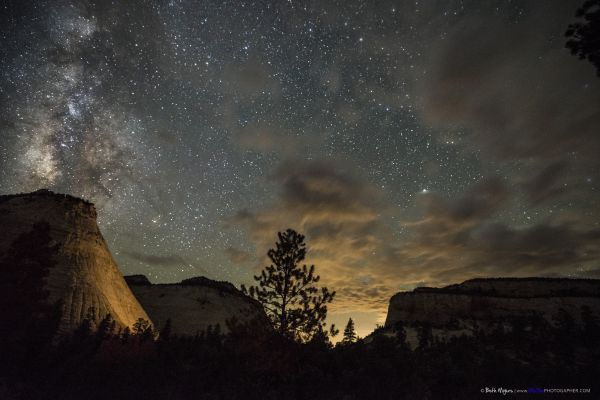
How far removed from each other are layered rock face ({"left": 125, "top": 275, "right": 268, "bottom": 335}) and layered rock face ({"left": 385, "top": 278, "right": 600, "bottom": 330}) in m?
27.9

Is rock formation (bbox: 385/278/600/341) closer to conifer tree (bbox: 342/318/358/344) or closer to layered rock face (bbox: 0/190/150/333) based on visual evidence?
conifer tree (bbox: 342/318/358/344)

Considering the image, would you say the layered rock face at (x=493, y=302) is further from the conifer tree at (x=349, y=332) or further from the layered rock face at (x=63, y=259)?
the layered rock face at (x=63, y=259)

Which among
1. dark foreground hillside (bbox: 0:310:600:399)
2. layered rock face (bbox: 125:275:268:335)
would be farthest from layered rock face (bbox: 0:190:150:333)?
layered rock face (bbox: 125:275:268:335)

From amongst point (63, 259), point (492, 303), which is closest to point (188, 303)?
point (63, 259)

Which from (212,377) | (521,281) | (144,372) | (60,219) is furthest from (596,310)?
(60,219)

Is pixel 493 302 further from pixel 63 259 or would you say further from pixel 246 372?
pixel 63 259

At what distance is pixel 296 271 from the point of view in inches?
641

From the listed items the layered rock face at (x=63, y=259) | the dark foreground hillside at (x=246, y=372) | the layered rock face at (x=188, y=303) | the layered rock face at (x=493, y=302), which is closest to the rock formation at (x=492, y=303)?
the layered rock face at (x=493, y=302)

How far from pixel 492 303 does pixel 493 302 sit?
28 cm

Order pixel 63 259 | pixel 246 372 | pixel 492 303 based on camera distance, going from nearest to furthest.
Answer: pixel 246 372, pixel 63 259, pixel 492 303

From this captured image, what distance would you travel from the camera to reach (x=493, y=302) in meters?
54.8

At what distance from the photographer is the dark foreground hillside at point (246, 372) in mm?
14344

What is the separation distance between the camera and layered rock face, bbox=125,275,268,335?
45844mm

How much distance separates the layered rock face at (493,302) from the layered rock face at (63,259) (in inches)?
1680
